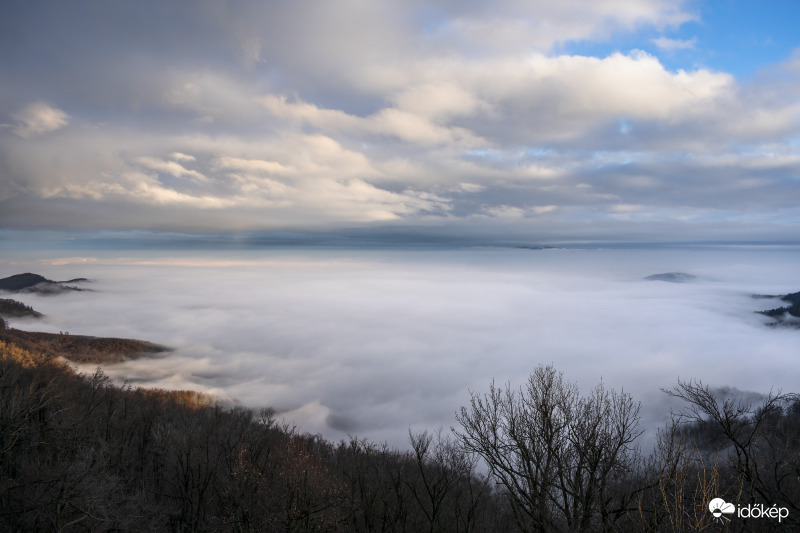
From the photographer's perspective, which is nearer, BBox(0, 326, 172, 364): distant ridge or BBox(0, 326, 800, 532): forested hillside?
BBox(0, 326, 800, 532): forested hillside

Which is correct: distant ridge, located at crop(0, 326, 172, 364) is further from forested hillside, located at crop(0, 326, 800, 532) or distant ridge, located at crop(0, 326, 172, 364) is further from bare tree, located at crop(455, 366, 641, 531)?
bare tree, located at crop(455, 366, 641, 531)

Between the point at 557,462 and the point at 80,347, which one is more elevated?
the point at 557,462

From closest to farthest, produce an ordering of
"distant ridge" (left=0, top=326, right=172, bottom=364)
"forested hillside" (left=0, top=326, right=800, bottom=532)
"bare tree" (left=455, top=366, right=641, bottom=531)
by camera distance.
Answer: "forested hillside" (left=0, top=326, right=800, bottom=532), "bare tree" (left=455, top=366, right=641, bottom=531), "distant ridge" (left=0, top=326, right=172, bottom=364)

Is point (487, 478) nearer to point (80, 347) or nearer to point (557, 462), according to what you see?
point (557, 462)

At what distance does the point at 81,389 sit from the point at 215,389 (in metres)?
151

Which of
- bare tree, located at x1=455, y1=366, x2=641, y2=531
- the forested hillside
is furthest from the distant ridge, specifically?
bare tree, located at x1=455, y1=366, x2=641, y2=531

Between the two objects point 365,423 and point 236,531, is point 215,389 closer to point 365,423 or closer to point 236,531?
point 365,423

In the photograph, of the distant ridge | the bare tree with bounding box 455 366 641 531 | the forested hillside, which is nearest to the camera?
the forested hillside

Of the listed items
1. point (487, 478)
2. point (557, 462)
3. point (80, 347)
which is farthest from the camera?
→ point (80, 347)

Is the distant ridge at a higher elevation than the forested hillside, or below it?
below

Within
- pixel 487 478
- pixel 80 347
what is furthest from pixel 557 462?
pixel 80 347

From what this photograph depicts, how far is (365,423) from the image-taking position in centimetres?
17225

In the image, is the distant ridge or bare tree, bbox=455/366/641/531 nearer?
bare tree, bbox=455/366/641/531

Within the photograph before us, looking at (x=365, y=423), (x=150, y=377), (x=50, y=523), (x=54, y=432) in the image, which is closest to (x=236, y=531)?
(x=50, y=523)
